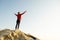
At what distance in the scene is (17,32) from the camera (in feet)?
68.2

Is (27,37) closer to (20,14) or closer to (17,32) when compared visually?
(17,32)

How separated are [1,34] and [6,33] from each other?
0.64 m

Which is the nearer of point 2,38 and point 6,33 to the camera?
point 2,38

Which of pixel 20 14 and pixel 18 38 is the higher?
pixel 20 14

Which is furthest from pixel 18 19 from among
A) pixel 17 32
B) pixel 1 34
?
pixel 1 34

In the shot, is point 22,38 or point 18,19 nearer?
point 22,38

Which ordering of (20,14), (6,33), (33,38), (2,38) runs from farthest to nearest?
(20,14)
(33,38)
(6,33)
(2,38)

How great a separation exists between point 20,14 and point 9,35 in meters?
5.17

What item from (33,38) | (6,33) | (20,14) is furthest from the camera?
(20,14)

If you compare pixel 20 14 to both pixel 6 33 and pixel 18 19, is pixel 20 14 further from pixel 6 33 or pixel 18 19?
pixel 6 33

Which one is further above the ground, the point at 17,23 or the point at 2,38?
the point at 17,23

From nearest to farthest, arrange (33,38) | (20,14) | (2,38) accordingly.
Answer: (2,38) < (33,38) < (20,14)

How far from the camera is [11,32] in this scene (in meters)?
20.3

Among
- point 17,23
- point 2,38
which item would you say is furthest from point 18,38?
point 17,23
